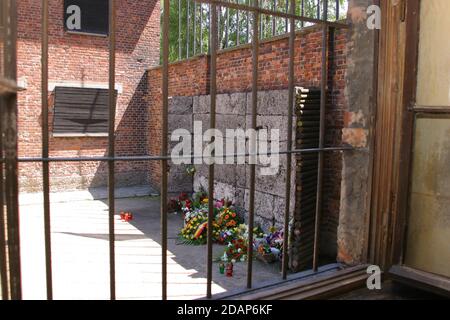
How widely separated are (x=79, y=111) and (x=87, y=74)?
1.08m

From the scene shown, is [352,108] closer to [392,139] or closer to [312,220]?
[392,139]

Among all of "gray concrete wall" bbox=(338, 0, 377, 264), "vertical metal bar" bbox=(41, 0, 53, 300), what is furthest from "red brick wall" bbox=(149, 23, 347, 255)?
"vertical metal bar" bbox=(41, 0, 53, 300)

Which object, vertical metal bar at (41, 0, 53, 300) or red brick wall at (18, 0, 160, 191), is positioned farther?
red brick wall at (18, 0, 160, 191)

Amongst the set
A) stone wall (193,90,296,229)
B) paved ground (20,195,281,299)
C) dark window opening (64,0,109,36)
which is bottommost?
paved ground (20,195,281,299)

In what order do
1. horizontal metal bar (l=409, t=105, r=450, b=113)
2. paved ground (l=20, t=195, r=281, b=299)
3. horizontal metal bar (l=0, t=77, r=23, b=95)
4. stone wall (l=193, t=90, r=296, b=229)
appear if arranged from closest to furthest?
horizontal metal bar (l=0, t=77, r=23, b=95)
horizontal metal bar (l=409, t=105, r=450, b=113)
paved ground (l=20, t=195, r=281, b=299)
stone wall (l=193, t=90, r=296, b=229)

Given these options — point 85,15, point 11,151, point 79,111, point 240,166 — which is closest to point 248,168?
point 240,166

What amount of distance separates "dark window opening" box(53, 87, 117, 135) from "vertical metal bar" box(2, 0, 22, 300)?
33.5 ft

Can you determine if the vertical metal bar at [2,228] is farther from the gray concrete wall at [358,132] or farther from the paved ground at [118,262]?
the paved ground at [118,262]

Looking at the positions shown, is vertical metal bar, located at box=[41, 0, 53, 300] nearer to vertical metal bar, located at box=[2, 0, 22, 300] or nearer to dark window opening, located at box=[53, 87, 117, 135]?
vertical metal bar, located at box=[2, 0, 22, 300]

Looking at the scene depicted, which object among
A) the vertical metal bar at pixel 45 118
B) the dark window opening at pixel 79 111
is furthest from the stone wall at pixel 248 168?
the vertical metal bar at pixel 45 118

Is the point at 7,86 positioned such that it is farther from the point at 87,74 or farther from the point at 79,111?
the point at 87,74

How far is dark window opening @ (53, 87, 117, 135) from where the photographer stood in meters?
11.2

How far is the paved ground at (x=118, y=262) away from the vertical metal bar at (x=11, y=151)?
3.10m

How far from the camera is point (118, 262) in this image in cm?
Result: 602
